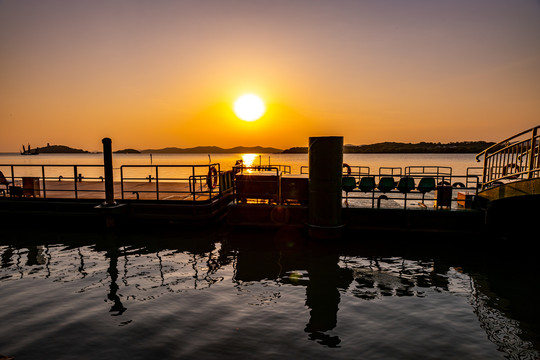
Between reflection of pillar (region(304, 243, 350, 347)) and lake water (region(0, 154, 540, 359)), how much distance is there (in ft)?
0.13

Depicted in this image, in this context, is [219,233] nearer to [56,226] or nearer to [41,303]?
[41,303]

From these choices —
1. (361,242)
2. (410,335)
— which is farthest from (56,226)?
(410,335)

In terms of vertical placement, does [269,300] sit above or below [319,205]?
below

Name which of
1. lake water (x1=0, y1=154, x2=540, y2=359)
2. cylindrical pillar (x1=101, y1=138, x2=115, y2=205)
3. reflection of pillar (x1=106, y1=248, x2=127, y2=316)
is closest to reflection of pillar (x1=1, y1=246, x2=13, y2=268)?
lake water (x1=0, y1=154, x2=540, y2=359)

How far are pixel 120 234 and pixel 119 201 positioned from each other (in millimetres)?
1646

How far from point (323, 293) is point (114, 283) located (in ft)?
19.4

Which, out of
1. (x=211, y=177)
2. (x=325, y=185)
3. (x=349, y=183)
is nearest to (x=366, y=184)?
(x=349, y=183)

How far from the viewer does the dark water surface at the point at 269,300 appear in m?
6.28

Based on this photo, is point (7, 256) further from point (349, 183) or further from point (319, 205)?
point (349, 183)

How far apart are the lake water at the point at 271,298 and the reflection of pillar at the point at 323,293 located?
4cm

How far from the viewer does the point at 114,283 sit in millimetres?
9375

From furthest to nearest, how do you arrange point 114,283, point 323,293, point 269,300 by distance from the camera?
point 114,283 < point 323,293 < point 269,300

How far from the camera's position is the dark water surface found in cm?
628

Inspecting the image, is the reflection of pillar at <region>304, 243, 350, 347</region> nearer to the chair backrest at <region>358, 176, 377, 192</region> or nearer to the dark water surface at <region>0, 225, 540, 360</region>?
the dark water surface at <region>0, 225, 540, 360</region>
